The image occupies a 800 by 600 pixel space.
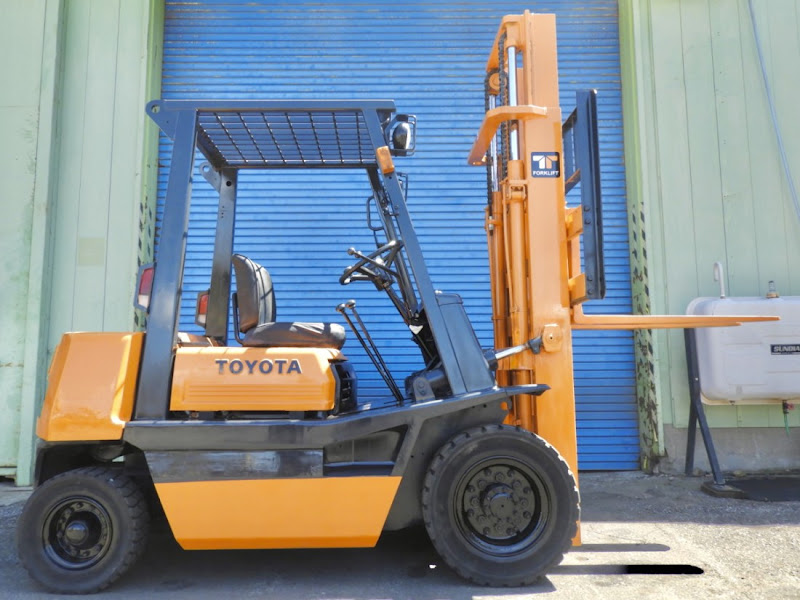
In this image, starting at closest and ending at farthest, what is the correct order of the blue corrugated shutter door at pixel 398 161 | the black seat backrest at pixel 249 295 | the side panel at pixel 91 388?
the side panel at pixel 91 388, the black seat backrest at pixel 249 295, the blue corrugated shutter door at pixel 398 161

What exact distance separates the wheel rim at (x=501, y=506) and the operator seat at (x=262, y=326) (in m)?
1.15

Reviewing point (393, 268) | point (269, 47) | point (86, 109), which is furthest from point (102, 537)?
point (269, 47)

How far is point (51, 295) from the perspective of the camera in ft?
19.7

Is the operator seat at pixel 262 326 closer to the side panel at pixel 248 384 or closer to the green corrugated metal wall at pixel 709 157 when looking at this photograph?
the side panel at pixel 248 384

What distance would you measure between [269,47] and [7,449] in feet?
16.4

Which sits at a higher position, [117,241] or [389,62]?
[389,62]

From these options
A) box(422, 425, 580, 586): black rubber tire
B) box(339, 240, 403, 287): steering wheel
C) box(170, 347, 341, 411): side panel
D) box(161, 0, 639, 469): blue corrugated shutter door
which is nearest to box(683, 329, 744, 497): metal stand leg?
box(161, 0, 639, 469): blue corrugated shutter door

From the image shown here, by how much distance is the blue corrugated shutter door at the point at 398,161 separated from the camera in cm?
621

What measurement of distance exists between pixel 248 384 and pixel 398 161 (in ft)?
12.5

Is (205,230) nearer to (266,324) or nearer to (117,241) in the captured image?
(117,241)

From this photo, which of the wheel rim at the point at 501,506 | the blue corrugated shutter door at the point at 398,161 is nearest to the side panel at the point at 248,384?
the wheel rim at the point at 501,506

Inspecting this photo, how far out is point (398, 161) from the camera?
6.35 m

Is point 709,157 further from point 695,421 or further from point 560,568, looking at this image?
point 560,568

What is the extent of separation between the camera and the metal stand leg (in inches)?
209
